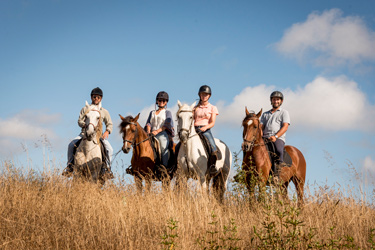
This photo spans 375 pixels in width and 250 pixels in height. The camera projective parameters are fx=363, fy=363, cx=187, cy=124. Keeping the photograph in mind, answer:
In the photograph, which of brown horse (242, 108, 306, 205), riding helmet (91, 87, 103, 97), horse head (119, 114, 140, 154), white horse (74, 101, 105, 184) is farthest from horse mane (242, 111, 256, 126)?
riding helmet (91, 87, 103, 97)

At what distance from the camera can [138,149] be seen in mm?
10016

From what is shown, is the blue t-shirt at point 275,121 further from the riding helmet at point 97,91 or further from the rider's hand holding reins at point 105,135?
the riding helmet at point 97,91

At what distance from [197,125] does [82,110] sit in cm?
344

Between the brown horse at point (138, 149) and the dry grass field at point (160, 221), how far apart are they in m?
1.01

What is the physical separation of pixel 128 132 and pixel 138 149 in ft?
2.17

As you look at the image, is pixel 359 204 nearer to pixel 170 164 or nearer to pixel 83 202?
pixel 170 164

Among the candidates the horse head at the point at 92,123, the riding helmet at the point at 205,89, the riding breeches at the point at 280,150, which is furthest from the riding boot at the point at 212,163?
the horse head at the point at 92,123

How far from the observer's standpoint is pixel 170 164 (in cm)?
1050

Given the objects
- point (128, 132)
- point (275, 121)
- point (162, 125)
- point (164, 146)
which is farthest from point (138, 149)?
point (275, 121)

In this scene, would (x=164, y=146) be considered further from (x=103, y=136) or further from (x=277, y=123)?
(x=277, y=123)

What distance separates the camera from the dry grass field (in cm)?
535

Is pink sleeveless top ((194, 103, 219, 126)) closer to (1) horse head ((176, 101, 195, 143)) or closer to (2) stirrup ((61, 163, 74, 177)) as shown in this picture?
(1) horse head ((176, 101, 195, 143))

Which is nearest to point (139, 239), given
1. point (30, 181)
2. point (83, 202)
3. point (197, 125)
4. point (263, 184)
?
point (83, 202)

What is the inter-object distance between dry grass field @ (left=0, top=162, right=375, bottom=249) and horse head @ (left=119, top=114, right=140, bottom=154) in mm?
1043
